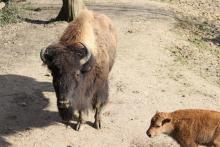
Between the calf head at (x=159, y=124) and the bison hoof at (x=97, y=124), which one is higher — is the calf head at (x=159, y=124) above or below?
above

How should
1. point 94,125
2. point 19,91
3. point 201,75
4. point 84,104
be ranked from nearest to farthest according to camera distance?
point 84,104 < point 94,125 < point 19,91 < point 201,75

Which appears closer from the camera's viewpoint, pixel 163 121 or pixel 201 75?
pixel 163 121

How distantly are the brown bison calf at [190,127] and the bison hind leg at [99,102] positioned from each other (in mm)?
1480

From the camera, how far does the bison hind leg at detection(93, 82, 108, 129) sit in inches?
362

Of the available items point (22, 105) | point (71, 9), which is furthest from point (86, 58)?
point (71, 9)

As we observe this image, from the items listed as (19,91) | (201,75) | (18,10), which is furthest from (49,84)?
(18,10)

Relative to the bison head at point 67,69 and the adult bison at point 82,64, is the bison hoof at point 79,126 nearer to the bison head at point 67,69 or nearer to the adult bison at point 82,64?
the adult bison at point 82,64

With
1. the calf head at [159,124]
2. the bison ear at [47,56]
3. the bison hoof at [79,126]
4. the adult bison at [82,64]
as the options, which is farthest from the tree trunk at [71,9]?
the calf head at [159,124]

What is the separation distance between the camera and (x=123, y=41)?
13.4 meters

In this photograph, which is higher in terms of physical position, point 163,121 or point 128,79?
point 163,121

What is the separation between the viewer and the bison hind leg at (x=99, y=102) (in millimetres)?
9195

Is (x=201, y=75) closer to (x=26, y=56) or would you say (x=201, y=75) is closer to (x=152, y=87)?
(x=152, y=87)

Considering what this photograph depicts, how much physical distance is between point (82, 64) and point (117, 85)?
299cm

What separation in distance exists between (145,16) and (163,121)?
766cm
